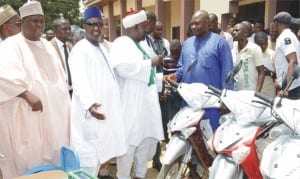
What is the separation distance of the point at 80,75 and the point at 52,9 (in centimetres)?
2779

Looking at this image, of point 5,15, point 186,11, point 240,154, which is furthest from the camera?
point 186,11

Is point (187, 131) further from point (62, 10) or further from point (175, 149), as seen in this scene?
point (62, 10)

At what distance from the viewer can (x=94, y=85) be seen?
368 centimetres

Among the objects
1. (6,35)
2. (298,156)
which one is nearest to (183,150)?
(298,156)

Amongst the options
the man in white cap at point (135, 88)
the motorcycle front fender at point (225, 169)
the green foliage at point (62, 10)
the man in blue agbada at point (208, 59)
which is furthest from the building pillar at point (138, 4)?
the motorcycle front fender at point (225, 169)

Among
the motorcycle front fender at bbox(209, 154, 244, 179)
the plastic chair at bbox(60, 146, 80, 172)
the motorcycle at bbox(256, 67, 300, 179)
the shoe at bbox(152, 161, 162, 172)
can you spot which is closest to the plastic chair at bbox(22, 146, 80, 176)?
the plastic chair at bbox(60, 146, 80, 172)

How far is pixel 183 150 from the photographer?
3.32m

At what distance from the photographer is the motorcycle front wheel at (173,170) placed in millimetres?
3281

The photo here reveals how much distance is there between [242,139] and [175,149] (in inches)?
30.8

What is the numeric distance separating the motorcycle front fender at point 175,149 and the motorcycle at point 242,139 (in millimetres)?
547

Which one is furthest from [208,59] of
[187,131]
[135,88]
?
[187,131]

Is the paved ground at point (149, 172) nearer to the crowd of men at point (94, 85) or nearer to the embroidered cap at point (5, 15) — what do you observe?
the crowd of men at point (94, 85)

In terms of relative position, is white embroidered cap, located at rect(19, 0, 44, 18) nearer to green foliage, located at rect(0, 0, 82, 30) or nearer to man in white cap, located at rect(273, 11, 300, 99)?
man in white cap, located at rect(273, 11, 300, 99)

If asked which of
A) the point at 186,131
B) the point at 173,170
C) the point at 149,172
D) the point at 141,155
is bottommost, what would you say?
the point at 149,172
